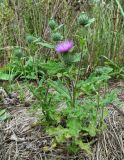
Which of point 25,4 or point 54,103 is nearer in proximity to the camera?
point 54,103

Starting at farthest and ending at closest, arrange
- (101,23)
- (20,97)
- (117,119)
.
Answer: (101,23) → (20,97) → (117,119)

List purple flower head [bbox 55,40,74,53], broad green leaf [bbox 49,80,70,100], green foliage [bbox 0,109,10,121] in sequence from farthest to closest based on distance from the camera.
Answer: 1. green foliage [bbox 0,109,10,121]
2. broad green leaf [bbox 49,80,70,100]
3. purple flower head [bbox 55,40,74,53]

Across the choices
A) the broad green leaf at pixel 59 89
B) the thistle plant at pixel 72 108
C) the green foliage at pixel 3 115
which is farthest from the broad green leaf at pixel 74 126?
the green foliage at pixel 3 115

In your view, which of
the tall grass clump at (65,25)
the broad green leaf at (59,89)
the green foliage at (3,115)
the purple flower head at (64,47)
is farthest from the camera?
the tall grass clump at (65,25)

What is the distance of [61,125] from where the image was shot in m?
2.04

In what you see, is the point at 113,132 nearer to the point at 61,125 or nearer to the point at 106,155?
the point at 106,155

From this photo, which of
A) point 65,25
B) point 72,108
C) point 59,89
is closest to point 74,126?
point 72,108

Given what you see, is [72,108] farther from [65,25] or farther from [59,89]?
[65,25]

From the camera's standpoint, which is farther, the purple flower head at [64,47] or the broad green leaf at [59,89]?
the broad green leaf at [59,89]

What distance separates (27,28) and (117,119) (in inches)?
64.9

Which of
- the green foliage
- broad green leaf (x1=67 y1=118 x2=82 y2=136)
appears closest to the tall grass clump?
the green foliage

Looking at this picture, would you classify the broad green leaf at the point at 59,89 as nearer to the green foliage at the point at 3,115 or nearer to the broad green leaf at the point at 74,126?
the broad green leaf at the point at 74,126

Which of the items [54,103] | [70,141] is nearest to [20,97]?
[54,103]

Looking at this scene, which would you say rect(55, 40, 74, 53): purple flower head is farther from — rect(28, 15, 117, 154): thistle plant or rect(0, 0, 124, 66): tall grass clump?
rect(0, 0, 124, 66): tall grass clump
